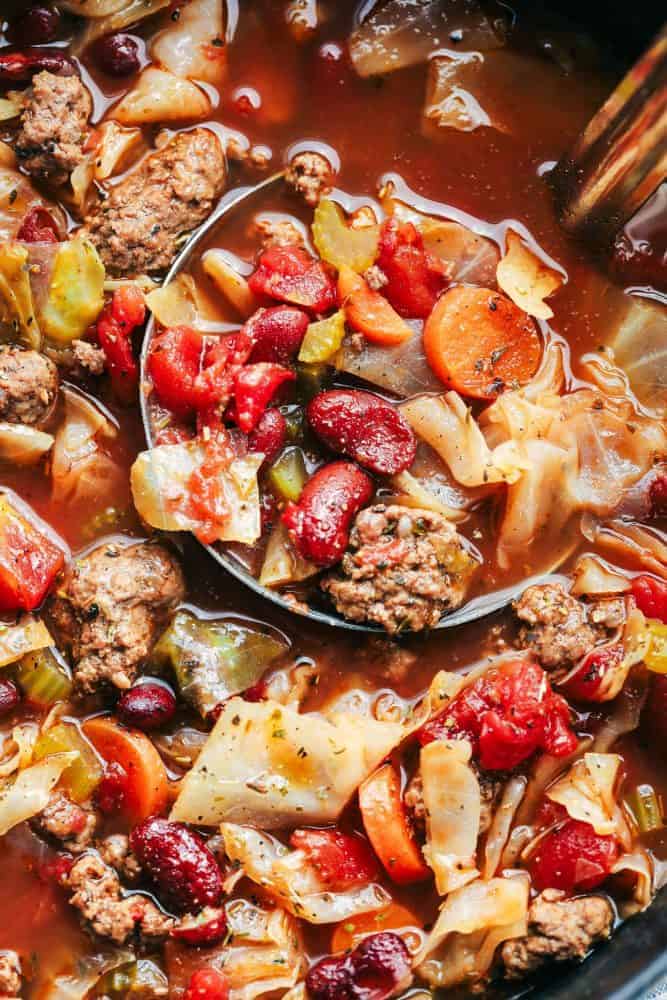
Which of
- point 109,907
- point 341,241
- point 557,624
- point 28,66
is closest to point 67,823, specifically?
point 109,907

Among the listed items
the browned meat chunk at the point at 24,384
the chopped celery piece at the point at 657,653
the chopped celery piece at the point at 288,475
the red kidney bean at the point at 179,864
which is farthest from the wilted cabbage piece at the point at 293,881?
the browned meat chunk at the point at 24,384

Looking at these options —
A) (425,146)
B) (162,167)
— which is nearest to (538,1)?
(425,146)

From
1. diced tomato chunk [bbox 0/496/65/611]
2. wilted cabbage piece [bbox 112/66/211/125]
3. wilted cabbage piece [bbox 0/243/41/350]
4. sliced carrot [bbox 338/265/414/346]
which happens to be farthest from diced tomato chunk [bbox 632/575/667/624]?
wilted cabbage piece [bbox 112/66/211/125]

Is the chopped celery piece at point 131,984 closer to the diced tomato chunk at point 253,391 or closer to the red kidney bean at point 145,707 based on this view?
the red kidney bean at point 145,707

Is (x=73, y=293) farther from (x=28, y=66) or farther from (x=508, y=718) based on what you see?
(x=508, y=718)

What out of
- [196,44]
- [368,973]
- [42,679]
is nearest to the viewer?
[368,973]

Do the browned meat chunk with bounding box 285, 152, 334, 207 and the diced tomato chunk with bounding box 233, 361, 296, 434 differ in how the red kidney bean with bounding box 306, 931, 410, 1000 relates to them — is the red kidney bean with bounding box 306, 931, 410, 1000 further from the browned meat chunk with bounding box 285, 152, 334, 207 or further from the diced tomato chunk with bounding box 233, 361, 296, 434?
the browned meat chunk with bounding box 285, 152, 334, 207
